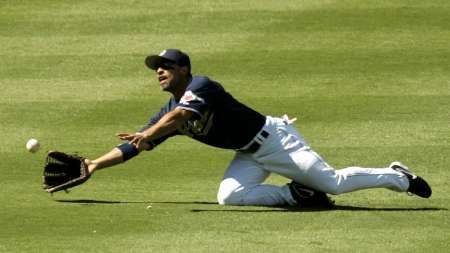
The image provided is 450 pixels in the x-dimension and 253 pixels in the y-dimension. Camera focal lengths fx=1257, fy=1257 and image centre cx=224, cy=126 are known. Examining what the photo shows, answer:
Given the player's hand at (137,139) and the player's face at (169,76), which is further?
the player's face at (169,76)

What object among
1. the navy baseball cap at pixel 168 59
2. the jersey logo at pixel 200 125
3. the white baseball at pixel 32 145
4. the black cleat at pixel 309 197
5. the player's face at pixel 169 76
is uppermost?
the navy baseball cap at pixel 168 59

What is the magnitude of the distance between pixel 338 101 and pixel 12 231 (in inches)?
206

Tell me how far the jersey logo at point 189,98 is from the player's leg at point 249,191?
0.74 m

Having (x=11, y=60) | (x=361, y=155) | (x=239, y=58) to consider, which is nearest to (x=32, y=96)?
(x=11, y=60)

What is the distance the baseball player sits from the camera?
941 centimetres

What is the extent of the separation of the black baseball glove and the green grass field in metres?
0.16

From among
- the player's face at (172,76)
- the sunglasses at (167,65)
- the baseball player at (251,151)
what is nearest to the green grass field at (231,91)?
the baseball player at (251,151)

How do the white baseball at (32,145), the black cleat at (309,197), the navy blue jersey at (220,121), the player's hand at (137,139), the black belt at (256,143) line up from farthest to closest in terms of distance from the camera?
the white baseball at (32,145), the black belt at (256,143), the black cleat at (309,197), the navy blue jersey at (220,121), the player's hand at (137,139)

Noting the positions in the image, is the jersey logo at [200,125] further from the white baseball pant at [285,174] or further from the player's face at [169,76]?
the white baseball pant at [285,174]

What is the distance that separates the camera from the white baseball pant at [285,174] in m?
9.44

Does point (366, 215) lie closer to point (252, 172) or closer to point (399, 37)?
point (252, 172)

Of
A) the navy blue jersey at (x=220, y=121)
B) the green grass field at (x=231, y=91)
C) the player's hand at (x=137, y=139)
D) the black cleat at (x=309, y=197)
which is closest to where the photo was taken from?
the green grass field at (x=231, y=91)

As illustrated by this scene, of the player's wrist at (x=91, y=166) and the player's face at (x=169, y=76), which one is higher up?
the player's face at (x=169, y=76)

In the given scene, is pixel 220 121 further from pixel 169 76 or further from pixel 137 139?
pixel 137 139
